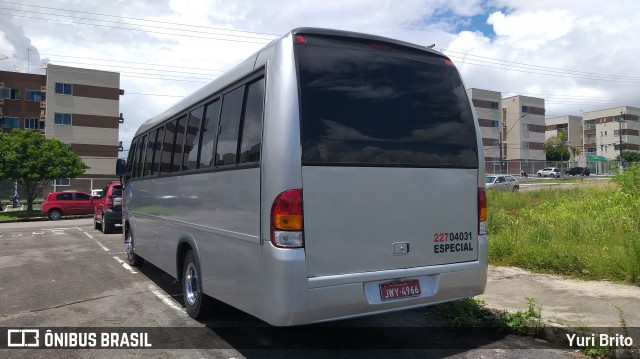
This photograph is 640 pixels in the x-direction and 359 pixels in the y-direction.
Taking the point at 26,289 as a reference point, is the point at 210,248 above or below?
above

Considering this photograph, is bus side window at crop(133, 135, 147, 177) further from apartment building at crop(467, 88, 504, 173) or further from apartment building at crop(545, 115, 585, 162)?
apartment building at crop(545, 115, 585, 162)

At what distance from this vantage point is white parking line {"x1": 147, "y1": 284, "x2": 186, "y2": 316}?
6270 millimetres

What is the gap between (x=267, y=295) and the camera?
3.90 m

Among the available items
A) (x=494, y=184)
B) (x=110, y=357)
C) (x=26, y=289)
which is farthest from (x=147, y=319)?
(x=494, y=184)

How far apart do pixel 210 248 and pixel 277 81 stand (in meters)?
2.04

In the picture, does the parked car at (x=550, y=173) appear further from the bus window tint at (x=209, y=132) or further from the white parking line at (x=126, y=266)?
the bus window tint at (x=209, y=132)

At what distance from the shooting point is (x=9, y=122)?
5384cm

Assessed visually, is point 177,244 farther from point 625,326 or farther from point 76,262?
point 76,262

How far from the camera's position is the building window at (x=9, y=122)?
5341cm

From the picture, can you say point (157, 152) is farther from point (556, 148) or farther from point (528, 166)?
point (556, 148)

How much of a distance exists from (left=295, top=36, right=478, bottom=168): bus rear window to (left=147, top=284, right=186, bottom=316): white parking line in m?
3.40

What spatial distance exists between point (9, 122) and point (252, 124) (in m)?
60.9

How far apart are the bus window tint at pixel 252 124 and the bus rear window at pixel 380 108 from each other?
463mm

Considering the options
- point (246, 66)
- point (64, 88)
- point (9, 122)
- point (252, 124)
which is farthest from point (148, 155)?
point (9, 122)
